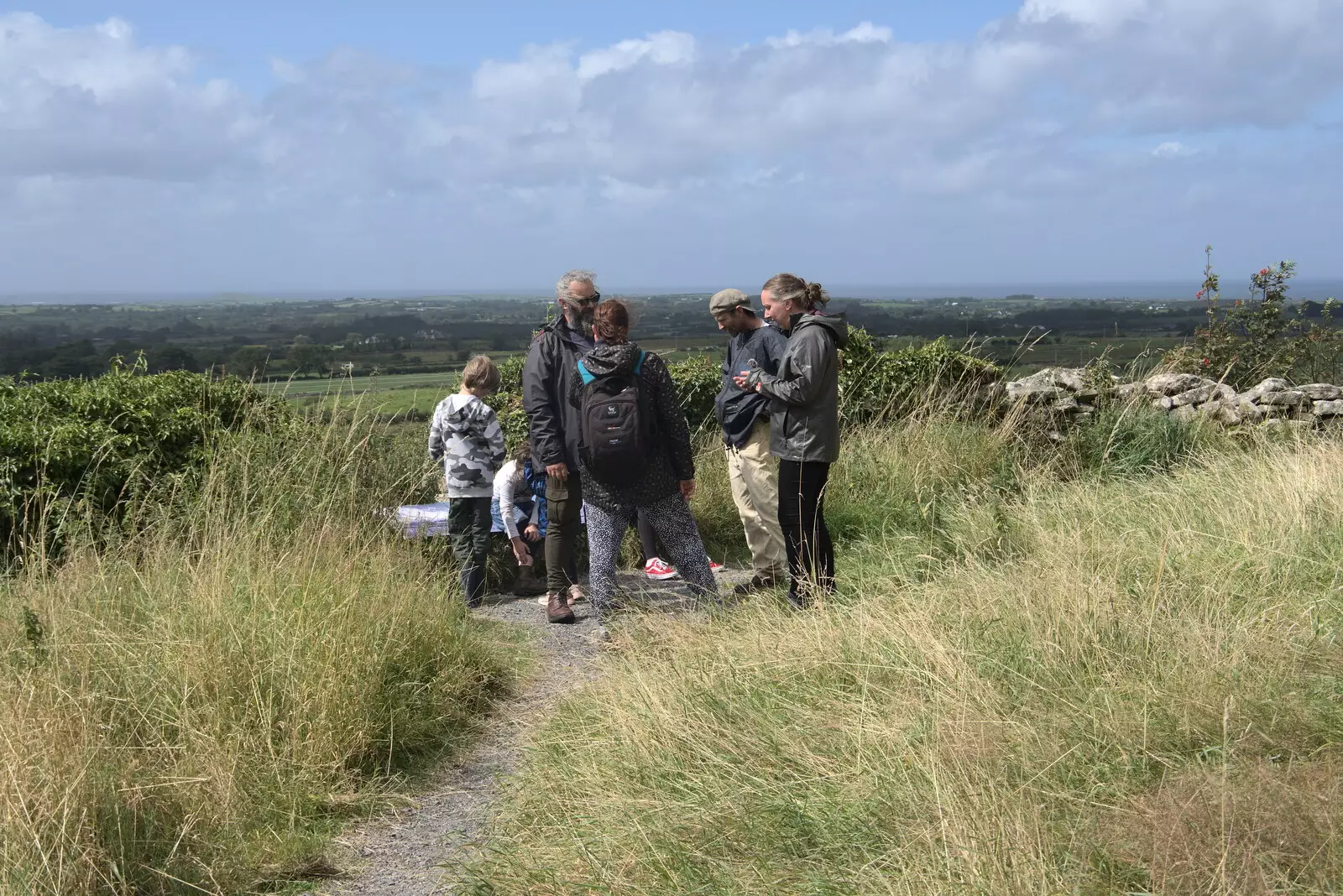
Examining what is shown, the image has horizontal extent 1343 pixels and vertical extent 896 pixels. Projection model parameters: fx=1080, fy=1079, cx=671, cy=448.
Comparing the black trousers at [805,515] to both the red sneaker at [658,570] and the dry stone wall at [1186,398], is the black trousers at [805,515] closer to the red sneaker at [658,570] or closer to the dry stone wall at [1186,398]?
the red sneaker at [658,570]

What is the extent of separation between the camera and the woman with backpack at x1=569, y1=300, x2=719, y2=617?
559cm

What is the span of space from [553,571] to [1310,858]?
443 centimetres

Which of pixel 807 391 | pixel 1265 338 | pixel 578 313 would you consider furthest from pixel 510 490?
pixel 1265 338

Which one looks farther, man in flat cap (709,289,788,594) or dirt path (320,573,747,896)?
man in flat cap (709,289,788,594)

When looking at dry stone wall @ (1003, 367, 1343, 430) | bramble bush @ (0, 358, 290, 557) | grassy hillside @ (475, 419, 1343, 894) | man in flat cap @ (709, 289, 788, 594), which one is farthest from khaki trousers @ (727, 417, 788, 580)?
dry stone wall @ (1003, 367, 1343, 430)

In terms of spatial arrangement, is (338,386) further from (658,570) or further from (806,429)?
(806,429)

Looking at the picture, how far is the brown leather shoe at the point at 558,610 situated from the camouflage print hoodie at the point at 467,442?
760 mm

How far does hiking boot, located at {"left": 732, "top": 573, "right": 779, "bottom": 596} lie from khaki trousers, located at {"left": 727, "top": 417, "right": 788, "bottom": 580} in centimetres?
2

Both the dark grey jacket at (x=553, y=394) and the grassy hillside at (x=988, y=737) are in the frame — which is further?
the dark grey jacket at (x=553, y=394)

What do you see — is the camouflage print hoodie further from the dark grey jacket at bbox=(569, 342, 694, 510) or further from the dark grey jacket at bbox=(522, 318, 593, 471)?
the dark grey jacket at bbox=(569, 342, 694, 510)

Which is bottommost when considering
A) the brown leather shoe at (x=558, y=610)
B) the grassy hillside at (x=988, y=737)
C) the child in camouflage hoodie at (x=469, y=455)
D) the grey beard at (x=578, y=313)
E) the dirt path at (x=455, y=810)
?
the dirt path at (x=455, y=810)

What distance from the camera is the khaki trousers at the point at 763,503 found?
6.64 meters

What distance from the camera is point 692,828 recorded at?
323 cm

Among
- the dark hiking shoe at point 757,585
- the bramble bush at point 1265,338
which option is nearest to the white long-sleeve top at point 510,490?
the dark hiking shoe at point 757,585
